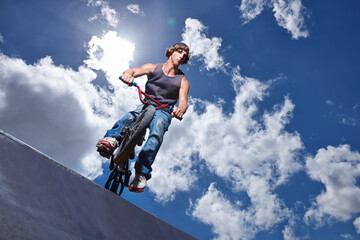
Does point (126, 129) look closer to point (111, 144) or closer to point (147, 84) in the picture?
point (111, 144)

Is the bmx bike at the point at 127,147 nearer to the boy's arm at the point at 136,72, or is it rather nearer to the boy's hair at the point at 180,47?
the boy's arm at the point at 136,72

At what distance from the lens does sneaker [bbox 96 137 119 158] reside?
3.61 m

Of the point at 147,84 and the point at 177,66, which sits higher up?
the point at 177,66

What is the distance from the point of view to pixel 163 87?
4484 millimetres

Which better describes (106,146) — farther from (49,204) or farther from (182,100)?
(49,204)

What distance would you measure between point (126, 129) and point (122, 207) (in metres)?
1.85

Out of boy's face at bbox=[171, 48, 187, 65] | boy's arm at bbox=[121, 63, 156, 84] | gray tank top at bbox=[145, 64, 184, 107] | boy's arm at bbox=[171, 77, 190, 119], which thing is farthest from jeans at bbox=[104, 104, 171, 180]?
boy's face at bbox=[171, 48, 187, 65]

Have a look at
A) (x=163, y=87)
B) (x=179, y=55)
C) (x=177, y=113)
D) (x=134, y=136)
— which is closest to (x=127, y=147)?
(x=134, y=136)

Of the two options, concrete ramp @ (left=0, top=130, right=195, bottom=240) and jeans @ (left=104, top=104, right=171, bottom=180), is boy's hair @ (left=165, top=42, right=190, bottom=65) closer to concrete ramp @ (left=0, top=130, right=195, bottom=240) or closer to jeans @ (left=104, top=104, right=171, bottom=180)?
jeans @ (left=104, top=104, right=171, bottom=180)

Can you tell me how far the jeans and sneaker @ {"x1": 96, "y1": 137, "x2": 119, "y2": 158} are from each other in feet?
0.47

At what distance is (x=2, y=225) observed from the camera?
866 mm

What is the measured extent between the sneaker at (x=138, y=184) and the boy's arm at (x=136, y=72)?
1.44 metres

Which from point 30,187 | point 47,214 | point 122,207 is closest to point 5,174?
point 30,187

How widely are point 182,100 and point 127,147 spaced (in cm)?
123
